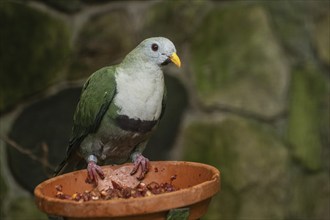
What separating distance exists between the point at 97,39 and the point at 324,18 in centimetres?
91

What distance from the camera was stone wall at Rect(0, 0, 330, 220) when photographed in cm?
261

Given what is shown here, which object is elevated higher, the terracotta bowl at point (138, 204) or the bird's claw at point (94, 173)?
the terracotta bowl at point (138, 204)

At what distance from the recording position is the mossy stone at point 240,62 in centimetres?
270

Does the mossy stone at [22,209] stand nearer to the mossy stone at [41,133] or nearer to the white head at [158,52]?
the mossy stone at [41,133]

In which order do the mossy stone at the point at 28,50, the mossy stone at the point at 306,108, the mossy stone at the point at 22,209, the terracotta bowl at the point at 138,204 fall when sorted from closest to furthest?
the terracotta bowl at the point at 138,204
the mossy stone at the point at 28,50
the mossy stone at the point at 22,209
the mossy stone at the point at 306,108

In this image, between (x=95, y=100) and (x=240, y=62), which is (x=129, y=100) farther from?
(x=240, y=62)

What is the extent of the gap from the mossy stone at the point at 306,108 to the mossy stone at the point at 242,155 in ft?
0.27

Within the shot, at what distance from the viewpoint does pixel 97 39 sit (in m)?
2.64

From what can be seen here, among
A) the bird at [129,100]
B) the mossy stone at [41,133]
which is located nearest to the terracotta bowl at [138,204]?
the bird at [129,100]

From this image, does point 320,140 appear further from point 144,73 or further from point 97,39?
point 144,73

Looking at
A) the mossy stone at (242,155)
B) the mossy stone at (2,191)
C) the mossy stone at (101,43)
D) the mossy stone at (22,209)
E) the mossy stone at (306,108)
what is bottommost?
the mossy stone at (22,209)

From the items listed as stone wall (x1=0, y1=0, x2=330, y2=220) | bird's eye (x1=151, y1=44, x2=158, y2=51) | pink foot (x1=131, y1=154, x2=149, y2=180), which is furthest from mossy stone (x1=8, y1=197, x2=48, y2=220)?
bird's eye (x1=151, y1=44, x2=158, y2=51)

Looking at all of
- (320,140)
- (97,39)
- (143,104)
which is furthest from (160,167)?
(320,140)

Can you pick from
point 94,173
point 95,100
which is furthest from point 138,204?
point 95,100
